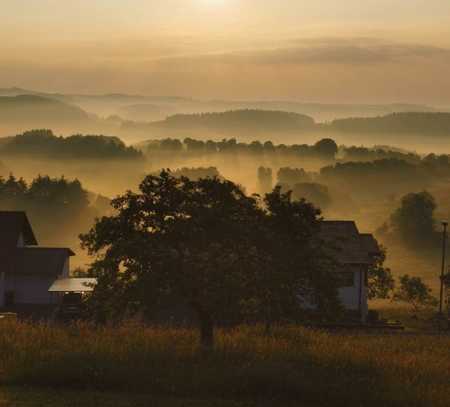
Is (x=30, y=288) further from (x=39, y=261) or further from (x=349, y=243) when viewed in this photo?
(x=349, y=243)

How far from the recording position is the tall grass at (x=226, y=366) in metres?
26.3

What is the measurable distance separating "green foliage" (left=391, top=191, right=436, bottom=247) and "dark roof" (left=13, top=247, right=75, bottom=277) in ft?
409

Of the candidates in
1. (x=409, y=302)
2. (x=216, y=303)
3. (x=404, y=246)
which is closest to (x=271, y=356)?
(x=216, y=303)

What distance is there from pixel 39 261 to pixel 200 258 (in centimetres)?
4063

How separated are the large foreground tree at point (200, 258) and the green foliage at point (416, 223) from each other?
156079mm

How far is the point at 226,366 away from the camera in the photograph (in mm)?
29188

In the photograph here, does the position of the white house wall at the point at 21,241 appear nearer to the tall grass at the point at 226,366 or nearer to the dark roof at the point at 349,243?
the dark roof at the point at 349,243

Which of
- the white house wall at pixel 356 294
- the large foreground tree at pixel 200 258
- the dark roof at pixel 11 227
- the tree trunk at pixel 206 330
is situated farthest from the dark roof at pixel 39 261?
the tree trunk at pixel 206 330

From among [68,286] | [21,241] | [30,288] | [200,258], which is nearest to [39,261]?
[30,288]

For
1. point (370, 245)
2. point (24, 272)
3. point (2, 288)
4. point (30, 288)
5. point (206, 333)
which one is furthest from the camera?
point (370, 245)

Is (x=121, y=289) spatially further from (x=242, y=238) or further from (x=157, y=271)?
(x=242, y=238)

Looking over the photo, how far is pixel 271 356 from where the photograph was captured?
31016 millimetres

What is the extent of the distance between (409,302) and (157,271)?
200ft

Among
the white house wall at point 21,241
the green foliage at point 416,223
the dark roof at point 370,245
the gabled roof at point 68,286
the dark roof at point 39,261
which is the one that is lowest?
the gabled roof at point 68,286
